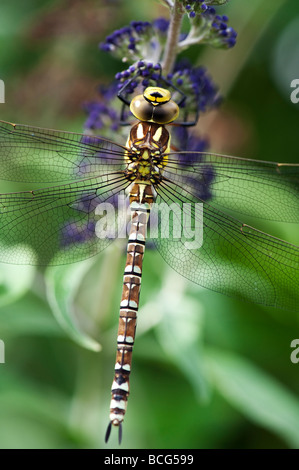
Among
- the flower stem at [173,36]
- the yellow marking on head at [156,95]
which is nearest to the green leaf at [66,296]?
the yellow marking on head at [156,95]

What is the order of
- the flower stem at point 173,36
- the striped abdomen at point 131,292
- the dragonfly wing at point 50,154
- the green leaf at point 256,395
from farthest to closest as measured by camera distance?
the green leaf at point 256,395
the dragonfly wing at point 50,154
the striped abdomen at point 131,292
the flower stem at point 173,36

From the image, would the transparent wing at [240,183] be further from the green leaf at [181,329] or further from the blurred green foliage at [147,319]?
the green leaf at [181,329]

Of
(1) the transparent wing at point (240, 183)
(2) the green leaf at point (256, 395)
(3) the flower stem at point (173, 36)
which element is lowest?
(2) the green leaf at point (256, 395)

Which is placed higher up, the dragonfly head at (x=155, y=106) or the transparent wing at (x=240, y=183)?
the dragonfly head at (x=155, y=106)

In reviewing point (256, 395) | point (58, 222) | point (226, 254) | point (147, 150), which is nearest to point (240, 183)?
point (226, 254)

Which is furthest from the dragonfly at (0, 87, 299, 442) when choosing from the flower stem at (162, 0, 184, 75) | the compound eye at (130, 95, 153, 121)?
the flower stem at (162, 0, 184, 75)

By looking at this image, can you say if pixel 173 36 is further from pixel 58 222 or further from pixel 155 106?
pixel 58 222
